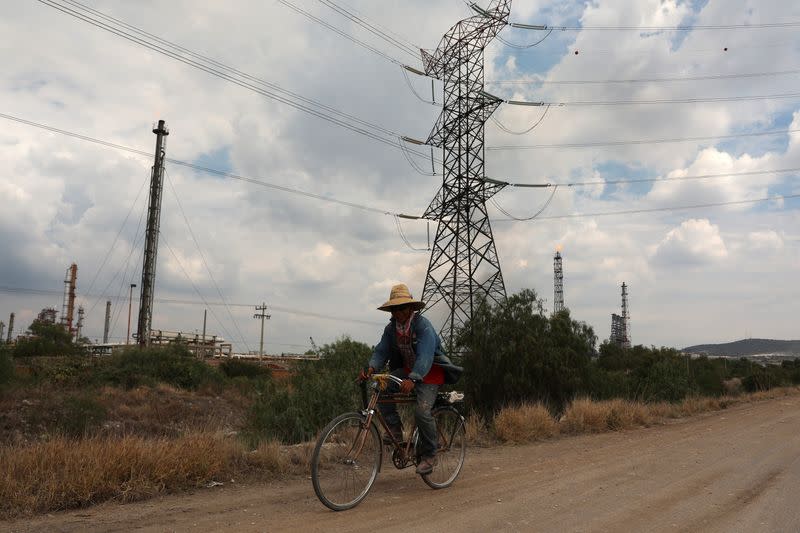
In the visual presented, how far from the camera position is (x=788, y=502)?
654cm

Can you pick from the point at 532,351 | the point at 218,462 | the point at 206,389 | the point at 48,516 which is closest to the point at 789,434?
the point at 532,351

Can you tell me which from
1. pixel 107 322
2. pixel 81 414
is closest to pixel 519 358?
pixel 81 414

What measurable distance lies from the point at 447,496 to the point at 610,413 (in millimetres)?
9368

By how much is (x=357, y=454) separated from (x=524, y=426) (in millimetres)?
6618

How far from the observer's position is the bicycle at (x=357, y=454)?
5945mm

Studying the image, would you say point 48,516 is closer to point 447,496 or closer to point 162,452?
point 162,452

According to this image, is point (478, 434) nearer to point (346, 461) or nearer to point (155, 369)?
point (346, 461)

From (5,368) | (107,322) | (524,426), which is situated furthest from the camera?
(107,322)

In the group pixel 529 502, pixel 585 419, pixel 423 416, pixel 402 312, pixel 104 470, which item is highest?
pixel 402 312

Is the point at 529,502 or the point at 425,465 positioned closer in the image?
the point at 529,502

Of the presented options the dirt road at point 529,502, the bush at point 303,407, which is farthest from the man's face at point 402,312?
the bush at point 303,407

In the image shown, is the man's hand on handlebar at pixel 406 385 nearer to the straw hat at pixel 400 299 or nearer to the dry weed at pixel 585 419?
the straw hat at pixel 400 299

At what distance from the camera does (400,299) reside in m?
6.95

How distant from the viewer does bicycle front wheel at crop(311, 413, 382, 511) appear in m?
5.91
